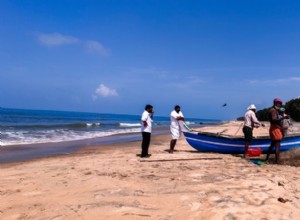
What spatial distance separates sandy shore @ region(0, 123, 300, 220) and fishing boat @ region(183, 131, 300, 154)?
2.41 metres

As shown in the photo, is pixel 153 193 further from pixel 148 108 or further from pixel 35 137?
pixel 35 137

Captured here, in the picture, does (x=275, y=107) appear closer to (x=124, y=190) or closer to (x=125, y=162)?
(x=125, y=162)

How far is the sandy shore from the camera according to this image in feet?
15.5

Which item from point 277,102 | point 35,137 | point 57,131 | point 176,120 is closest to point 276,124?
point 277,102

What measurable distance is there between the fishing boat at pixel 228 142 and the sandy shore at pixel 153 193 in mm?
2413

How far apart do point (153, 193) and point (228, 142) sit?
6.51m

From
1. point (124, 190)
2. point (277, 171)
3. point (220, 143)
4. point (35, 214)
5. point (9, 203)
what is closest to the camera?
point (35, 214)

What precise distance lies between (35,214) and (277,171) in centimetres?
538

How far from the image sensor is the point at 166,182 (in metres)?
6.51

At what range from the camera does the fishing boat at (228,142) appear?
34.9ft

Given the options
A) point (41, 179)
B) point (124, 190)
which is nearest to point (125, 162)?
point (41, 179)

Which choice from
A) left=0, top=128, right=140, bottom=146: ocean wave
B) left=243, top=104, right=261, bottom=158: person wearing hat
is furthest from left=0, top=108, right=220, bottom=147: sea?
left=243, top=104, right=261, bottom=158: person wearing hat

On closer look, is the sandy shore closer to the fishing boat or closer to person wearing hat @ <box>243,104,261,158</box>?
person wearing hat @ <box>243,104,261,158</box>

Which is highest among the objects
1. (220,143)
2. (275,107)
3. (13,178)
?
(275,107)
